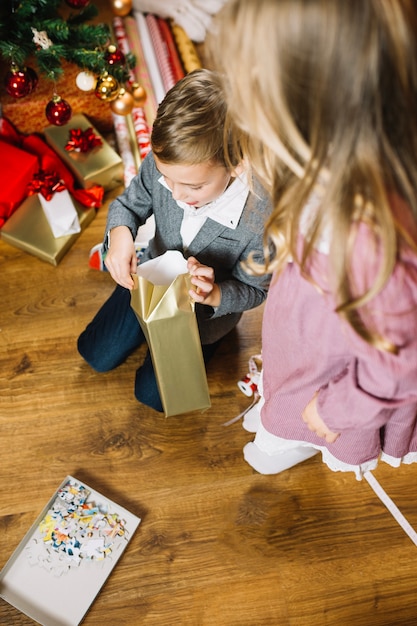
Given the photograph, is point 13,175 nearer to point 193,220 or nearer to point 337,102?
point 193,220

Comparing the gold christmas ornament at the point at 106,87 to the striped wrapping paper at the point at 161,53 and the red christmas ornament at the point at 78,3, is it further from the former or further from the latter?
the striped wrapping paper at the point at 161,53

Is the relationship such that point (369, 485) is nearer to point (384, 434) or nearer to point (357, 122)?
point (384, 434)

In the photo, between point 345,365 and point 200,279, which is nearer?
point 345,365

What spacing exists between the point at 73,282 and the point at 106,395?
342 mm

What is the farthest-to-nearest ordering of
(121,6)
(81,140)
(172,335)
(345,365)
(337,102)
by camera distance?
(121,6), (81,140), (172,335), (345,365), (337,102)

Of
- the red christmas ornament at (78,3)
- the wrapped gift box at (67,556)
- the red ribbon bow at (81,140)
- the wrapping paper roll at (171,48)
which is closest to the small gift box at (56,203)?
the red ribbon bow at (81,140)

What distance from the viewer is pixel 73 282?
1.45m

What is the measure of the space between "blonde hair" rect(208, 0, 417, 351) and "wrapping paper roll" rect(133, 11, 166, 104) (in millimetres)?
1201

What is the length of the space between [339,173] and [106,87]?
109cm

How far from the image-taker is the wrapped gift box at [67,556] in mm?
1042

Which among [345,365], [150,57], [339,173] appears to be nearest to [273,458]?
[345,365]

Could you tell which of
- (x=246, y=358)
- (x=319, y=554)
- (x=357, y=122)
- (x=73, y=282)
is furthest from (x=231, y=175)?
(x=319, y=554)

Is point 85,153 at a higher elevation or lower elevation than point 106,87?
lower

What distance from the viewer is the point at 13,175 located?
145cm
